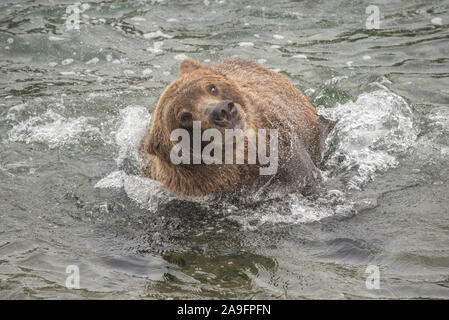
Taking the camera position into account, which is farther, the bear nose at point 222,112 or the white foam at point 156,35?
the white foam at point 156,35

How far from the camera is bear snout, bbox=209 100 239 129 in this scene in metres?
5.25

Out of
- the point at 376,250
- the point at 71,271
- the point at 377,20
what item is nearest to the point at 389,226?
the point at 376,250

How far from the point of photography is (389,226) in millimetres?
5734

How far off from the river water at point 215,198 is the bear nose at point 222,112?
1162 mm

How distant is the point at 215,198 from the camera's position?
621cm

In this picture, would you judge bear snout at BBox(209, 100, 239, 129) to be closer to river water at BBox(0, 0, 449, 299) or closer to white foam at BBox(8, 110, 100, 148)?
river water at BBox(0, 0, 449, 299)

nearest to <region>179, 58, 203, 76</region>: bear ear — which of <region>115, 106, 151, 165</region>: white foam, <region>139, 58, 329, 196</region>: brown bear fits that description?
<region>139, 58, 329, 196</region>: brown bear

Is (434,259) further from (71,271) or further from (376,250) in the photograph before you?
(71,271)

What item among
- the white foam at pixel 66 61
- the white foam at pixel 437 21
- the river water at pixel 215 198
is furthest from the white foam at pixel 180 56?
the white foam at pixel 437 21

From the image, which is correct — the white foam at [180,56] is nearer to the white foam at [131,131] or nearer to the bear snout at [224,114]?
the white foam at [131,131]

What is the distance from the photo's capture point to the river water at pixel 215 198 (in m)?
5.15

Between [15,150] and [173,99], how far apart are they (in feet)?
10.3

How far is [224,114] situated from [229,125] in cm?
18

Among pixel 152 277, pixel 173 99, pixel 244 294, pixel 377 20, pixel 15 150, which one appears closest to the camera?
pixel 244 294
